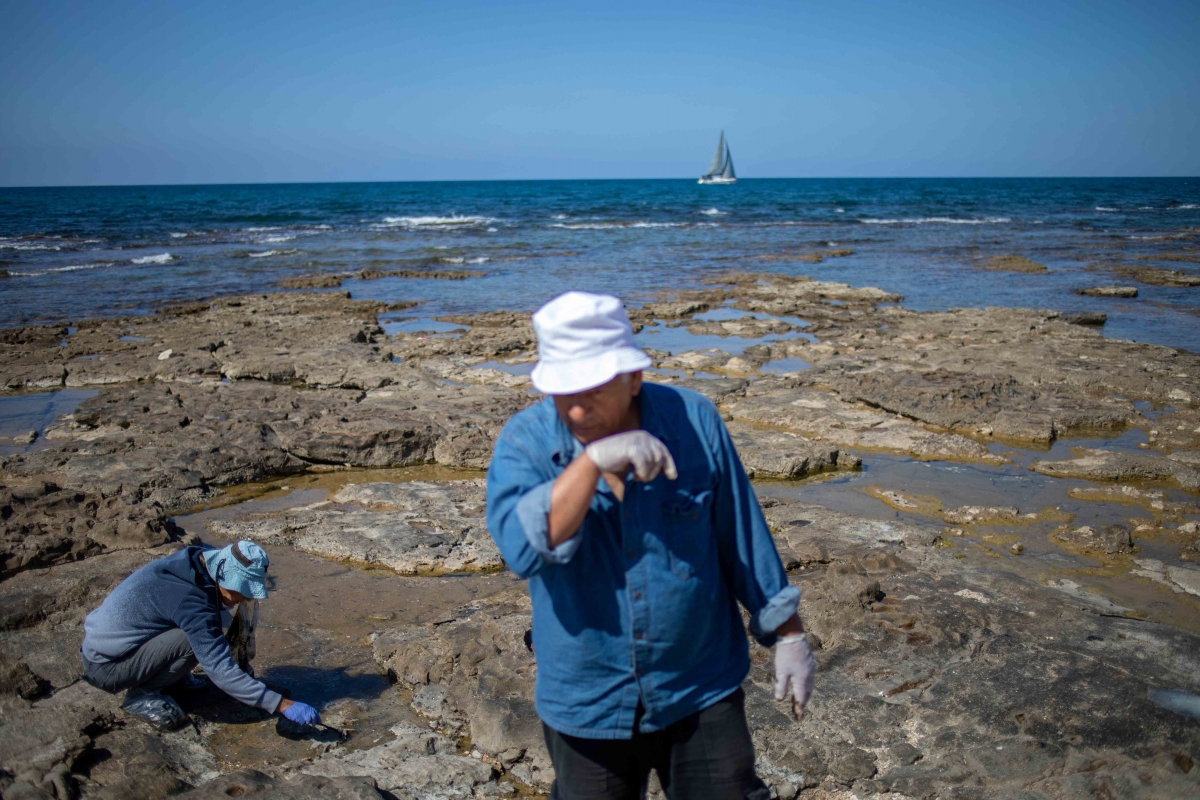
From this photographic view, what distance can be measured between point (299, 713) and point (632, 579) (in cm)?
187

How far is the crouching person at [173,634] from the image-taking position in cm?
303

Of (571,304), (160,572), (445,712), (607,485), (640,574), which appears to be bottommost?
(445,712)

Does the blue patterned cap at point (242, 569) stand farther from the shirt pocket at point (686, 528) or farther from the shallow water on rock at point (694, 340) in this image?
the shallow water on rock at point (694, 340)

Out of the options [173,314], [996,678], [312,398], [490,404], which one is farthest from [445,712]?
[173,314]

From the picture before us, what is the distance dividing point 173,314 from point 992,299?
45.8ft

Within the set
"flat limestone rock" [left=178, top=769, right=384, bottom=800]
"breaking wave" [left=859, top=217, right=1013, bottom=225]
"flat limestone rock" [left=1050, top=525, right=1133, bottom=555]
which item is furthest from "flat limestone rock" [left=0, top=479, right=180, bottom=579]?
"breaking wave" [left=859, top=217, right=1013, bottom=225]

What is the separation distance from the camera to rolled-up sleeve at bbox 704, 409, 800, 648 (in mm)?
1775

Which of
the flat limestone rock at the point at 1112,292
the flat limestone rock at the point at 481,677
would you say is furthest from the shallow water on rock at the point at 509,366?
the flat limestone rock at the point at 1112,292

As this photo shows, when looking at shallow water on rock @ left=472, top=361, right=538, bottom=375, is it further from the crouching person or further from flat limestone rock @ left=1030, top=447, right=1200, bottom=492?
the crouching person

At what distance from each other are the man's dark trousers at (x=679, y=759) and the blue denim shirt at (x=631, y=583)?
0.04 meters

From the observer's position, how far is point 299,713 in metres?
2.97

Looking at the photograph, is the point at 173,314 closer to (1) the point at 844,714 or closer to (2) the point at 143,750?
(2) the point at 143,750

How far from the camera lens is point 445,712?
3205 millimetres

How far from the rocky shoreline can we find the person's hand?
0.10 metres
